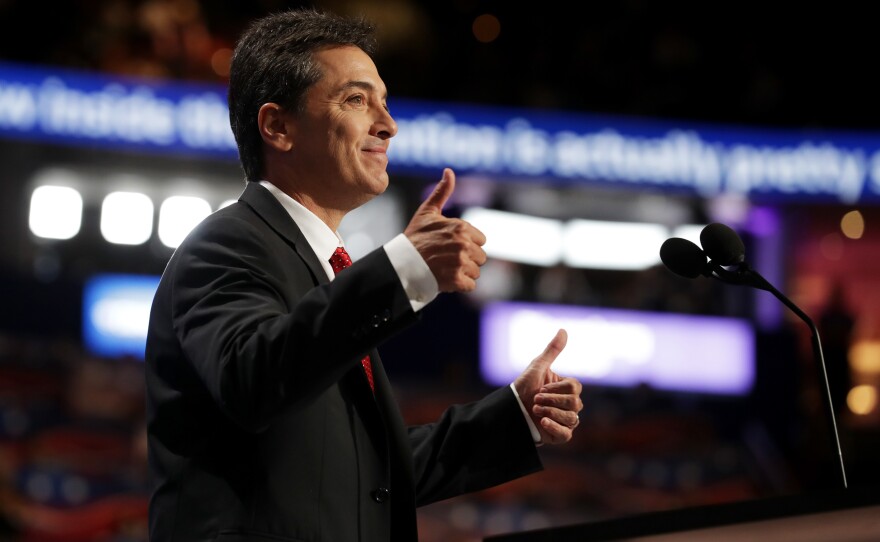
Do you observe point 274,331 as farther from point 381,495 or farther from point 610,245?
point 610,245

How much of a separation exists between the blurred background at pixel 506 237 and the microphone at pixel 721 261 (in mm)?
3860

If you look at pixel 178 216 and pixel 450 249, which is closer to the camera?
pixel 450 249

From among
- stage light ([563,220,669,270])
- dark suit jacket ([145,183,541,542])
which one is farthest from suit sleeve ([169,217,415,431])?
stage light ([563,220,669,270])

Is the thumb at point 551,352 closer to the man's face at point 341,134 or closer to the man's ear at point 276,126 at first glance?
the man's face at point 341,134

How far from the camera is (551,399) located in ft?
6.35

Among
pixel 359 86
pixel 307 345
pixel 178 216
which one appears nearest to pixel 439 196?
pixel 307 345

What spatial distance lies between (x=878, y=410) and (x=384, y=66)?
182 inches

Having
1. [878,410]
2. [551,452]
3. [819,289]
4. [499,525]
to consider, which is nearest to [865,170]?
[878,410]

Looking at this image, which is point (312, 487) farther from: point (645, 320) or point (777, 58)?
point (777, 58)

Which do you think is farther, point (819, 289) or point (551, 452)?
point (819, 289)

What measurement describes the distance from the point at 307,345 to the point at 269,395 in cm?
9

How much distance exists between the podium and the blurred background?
422 cm

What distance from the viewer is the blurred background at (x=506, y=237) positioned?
595 cm

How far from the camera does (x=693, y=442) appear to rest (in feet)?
21.3
